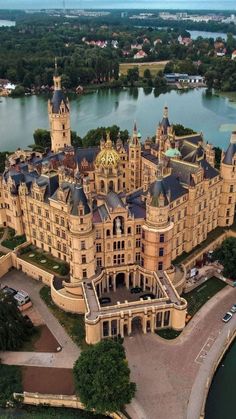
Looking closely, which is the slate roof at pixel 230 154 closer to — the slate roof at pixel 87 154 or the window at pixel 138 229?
the window at pixel 138 229

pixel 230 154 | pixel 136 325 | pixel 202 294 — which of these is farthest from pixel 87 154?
pixel 136 325

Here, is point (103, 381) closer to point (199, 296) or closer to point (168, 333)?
point (168, 333)

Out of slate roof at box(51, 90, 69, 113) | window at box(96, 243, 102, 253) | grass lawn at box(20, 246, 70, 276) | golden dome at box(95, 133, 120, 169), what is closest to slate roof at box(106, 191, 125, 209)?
window at box(96, 243, 102, 253)

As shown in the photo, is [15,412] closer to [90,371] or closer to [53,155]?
[90,371]

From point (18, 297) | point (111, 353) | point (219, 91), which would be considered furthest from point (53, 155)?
point (219, 91)

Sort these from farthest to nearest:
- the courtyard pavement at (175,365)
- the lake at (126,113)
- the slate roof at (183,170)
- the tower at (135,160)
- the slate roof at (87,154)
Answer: the lake at (126,113) < the slate roof at (87,154) < the tower at (135,160) < the slate roof at (183,170) < the courtyard pavement at (175,365)

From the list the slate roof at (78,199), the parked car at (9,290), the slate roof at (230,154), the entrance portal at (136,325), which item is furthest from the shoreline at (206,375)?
the parked car at (9,290)

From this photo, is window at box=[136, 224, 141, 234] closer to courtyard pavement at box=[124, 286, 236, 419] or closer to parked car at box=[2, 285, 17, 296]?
courtyard pavement at box=[124, 286, 236, 419]
